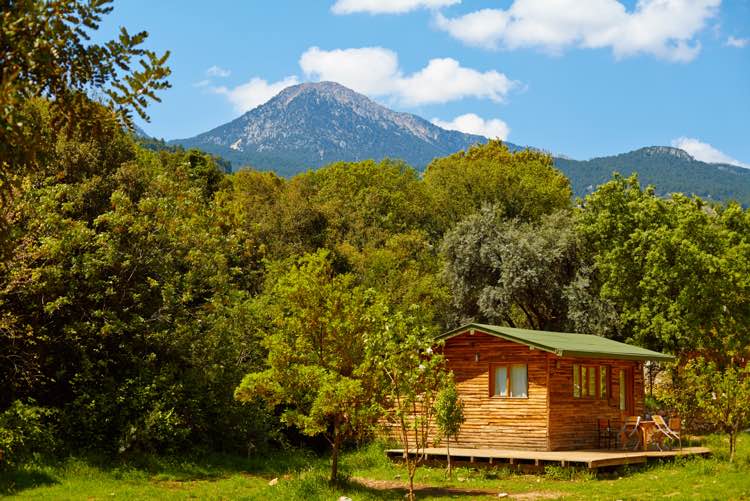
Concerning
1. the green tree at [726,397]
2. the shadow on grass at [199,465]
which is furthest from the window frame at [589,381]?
the shadow on grass at [199,465]

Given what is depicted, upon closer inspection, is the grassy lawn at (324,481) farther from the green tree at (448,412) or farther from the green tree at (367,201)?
the green tree at (367,201)

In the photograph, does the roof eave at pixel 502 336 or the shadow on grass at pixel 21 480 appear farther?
the roof eave at pixel 502 336

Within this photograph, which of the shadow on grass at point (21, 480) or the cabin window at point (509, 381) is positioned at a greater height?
the cabin window at point (509, 381)

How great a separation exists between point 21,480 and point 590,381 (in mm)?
16382

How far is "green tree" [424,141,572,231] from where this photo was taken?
149ft

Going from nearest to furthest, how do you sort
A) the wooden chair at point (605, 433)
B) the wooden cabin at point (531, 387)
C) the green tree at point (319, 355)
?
the green tree at point (319, 355) < the wooden cabin at point (531, 387) < the wooden chair at point (605, 433)

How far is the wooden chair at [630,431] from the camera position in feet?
77.5

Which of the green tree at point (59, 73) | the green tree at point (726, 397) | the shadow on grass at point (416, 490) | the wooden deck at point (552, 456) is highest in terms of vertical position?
the green tree at point (59, 73)

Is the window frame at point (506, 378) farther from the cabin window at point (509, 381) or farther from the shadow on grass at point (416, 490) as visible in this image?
the shadow on grass at point (416, 490)

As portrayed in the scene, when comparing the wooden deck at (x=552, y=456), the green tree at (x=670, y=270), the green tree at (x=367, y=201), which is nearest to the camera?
the wooden deck at (x=552, y=456)

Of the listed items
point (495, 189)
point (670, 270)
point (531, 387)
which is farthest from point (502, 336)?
point (495, 189)

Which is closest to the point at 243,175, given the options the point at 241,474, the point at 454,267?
the point at 454,267

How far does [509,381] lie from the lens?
23203 mm

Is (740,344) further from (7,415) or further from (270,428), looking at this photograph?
(7,415)
